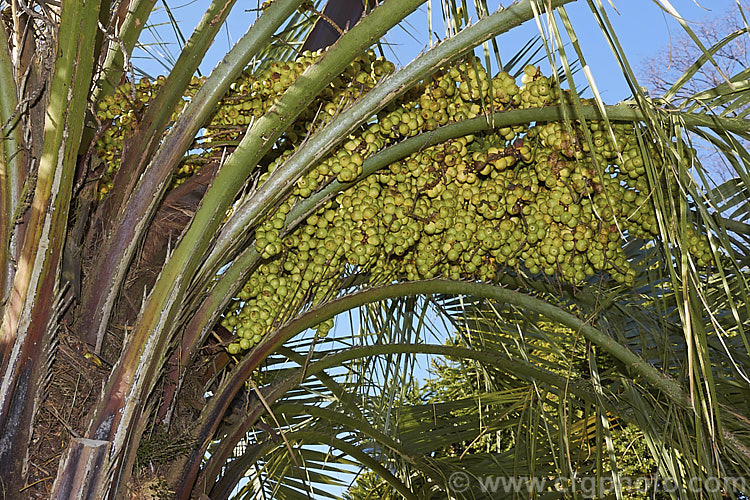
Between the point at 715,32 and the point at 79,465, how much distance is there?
8545mm

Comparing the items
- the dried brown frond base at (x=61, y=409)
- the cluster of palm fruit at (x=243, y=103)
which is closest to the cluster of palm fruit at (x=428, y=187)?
the cluster of palm fruit at (x=243, y=103)

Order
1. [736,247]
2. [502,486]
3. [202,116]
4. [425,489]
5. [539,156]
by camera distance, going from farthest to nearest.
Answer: [502,486] < [425,489] < [736,247] < [539,156] < [202,116]

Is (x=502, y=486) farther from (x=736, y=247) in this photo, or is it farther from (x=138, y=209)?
(x=138, y=209)

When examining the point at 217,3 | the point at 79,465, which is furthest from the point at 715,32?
the point at 79,465

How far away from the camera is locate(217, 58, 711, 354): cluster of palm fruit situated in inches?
64.1

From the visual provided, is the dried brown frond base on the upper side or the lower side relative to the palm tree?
lower

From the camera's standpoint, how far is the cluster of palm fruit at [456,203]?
1627 millimetres

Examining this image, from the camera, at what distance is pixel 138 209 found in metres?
1.45

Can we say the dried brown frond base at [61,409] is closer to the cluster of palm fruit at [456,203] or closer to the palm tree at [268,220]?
the palm tree at [268,220]

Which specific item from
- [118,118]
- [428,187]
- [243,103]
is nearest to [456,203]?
[428,187]

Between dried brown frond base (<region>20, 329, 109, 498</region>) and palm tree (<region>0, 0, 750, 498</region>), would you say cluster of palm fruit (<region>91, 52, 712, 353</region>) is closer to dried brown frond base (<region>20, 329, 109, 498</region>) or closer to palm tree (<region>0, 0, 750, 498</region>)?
palm tree (<region>0, 0, 750, 498</region>)

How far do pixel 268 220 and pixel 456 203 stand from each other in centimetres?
47

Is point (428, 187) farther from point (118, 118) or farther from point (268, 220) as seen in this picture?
point (118, 118)

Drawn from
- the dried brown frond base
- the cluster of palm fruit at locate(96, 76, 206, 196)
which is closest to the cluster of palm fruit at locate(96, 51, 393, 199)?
the cluster of palm fruit at locate(96, 76, 206, 196)
